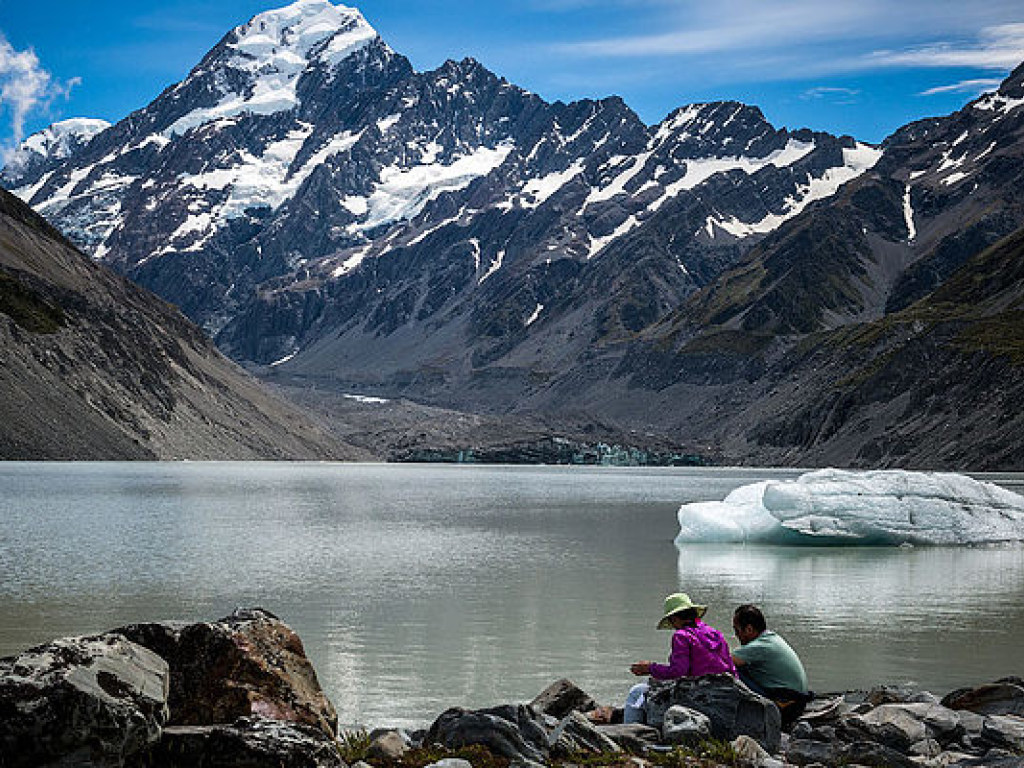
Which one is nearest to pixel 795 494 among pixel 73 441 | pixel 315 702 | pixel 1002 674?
pixel 1002 674

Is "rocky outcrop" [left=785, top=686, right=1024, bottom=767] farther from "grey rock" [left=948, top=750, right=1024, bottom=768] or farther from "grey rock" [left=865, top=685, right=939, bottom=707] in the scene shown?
"grey rock" [left=865, top=685, right=939, bottom=707]

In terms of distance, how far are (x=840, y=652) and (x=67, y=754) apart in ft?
59.9

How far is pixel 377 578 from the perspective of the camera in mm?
37000

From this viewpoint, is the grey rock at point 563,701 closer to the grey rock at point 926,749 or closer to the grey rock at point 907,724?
the grey rock at point 907,724

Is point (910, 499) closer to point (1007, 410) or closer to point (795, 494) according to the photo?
point (795, 494)

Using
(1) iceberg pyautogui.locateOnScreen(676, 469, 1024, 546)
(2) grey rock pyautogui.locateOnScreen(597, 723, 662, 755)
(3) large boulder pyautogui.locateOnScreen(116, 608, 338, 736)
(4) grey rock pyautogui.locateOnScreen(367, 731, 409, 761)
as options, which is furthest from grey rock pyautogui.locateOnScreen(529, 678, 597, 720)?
(1) iceberg pyautogui.locateOnScreen(676, 469, 1024, 546)

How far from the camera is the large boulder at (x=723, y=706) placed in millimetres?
14422

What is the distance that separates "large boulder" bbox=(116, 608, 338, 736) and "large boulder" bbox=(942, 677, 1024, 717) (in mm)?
9633

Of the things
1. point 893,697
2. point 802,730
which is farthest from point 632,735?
point 893,697

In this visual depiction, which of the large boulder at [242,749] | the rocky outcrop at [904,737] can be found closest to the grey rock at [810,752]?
the rocky outcrop at [904,737]

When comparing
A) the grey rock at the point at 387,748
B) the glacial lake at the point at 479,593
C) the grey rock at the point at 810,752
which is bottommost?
A: the glacial lake at the point at 479,593

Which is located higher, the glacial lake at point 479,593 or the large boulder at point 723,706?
the large boulder at point 723,706

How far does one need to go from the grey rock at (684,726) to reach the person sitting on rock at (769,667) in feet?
7.93

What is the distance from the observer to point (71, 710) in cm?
953
